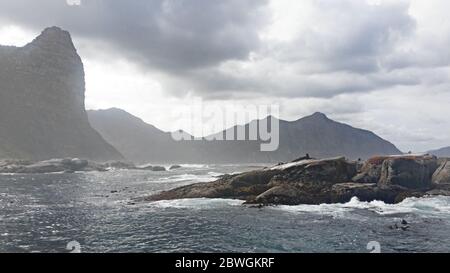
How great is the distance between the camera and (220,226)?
42.4 metres

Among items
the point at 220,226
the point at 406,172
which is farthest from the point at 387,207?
the point at 220,226

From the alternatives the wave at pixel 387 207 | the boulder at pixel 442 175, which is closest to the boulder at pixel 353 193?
the wave at pixel 387 207

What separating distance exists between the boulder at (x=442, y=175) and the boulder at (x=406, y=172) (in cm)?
230

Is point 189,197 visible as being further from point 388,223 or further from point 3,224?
point 388,223

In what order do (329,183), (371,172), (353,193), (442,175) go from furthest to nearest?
(442,175) → (371,172) → (329,183) → (353,193)

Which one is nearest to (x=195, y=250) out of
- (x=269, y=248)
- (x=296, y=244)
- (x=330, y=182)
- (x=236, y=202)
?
(x=269, y=248)

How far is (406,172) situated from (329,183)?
1747 centimetres

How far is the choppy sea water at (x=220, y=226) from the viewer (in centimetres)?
3397

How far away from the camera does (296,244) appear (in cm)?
3447

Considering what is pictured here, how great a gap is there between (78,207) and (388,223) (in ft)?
162

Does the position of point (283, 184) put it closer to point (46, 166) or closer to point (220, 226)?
point (220, 226)

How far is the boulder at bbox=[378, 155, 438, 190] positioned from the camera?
68.1 meters

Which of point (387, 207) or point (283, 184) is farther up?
point (283, 184)

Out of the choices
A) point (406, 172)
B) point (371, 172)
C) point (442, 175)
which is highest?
point (406, 172)
